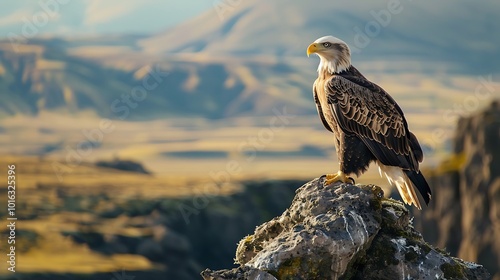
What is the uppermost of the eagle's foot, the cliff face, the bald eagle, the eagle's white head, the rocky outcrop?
the cliff face

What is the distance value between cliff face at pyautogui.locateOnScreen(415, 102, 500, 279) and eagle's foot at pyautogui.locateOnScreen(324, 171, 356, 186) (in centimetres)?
7532

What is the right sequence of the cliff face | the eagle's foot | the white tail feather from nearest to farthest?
1. the eagle's foot
2. the white tail feather
3. the cliff face

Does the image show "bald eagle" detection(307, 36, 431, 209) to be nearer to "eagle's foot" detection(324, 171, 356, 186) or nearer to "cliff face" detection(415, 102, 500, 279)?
"eagle's foot" detection(324, 171, 356, 186)

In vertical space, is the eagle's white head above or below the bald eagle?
above

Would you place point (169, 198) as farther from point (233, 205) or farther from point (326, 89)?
point (326, 89)

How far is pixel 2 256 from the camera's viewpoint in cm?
10506

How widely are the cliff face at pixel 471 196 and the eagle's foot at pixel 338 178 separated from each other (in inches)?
2965

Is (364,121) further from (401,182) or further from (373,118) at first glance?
(401,182)

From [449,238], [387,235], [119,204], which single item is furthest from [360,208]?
[119,204]

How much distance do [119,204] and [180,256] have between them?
101 feet

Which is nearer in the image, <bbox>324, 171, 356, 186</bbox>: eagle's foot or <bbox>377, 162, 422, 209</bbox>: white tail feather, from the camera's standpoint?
<bbox>324, 171, 356, 186</bbox>: eagle's foot

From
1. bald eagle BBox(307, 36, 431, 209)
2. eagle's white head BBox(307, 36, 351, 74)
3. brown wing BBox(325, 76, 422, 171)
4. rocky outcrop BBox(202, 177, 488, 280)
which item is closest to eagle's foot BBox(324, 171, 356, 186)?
rocky outcrop BBox(202, 177, 488, 280)

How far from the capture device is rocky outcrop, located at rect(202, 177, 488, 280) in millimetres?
14953

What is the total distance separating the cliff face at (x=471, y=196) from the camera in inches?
3733
